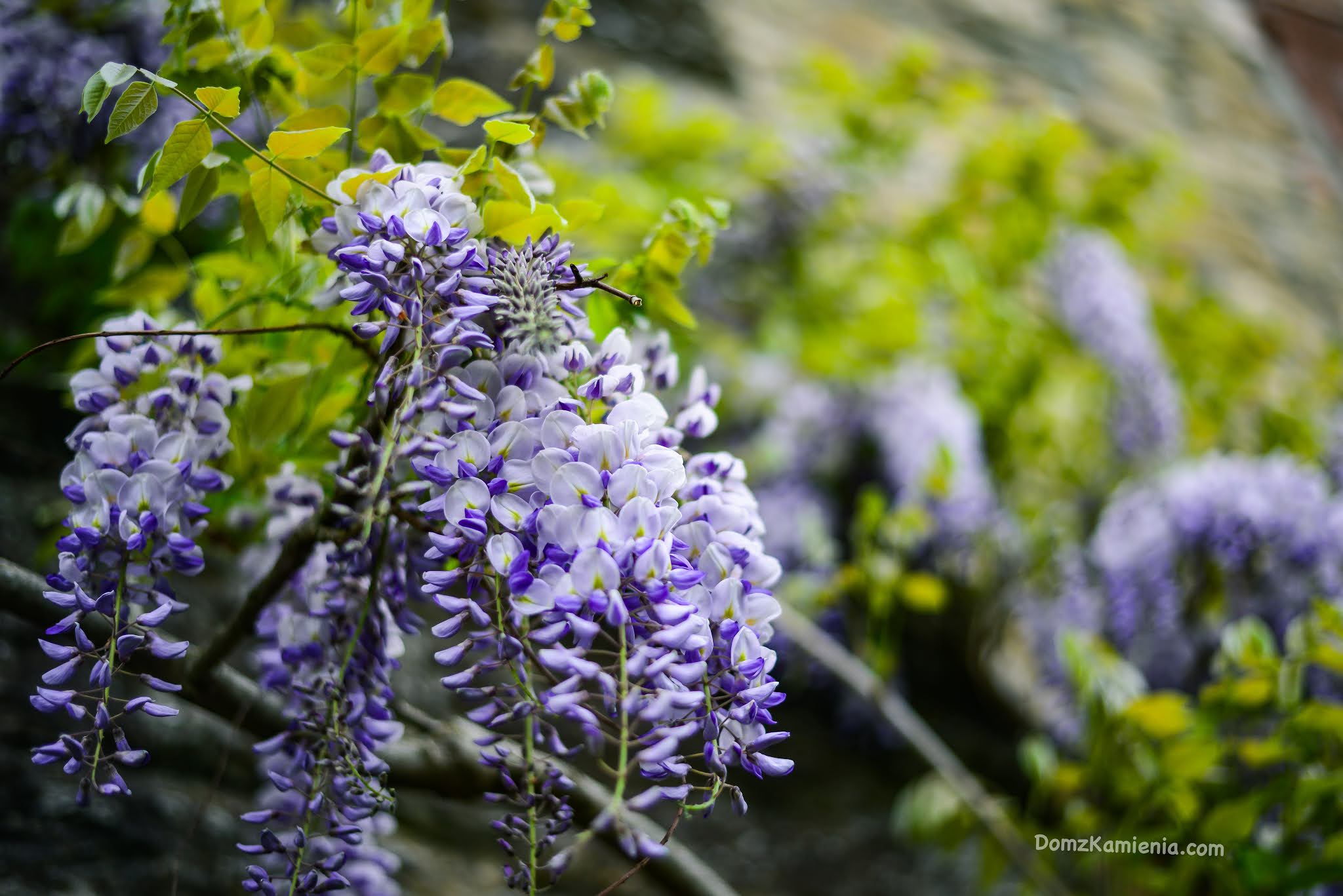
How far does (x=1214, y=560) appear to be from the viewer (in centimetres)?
117

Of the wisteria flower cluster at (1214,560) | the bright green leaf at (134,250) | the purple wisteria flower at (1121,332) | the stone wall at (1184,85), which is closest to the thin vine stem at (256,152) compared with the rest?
the bright green leaf at (134,250)

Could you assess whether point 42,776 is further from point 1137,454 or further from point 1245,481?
point 1137,454

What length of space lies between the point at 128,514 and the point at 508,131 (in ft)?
0.91

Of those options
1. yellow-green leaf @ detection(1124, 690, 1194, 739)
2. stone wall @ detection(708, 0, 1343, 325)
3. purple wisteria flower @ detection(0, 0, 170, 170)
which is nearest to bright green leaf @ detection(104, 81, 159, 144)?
purple wisteria flower @ detection(0, 0, 170, 170)

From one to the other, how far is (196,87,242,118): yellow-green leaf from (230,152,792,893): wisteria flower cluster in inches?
2.9

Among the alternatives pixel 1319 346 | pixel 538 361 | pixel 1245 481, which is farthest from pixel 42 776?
pixel 1319 346

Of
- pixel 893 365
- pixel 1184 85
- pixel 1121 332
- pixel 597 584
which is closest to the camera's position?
pixel 597 584

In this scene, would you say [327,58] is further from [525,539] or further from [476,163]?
[525,539]

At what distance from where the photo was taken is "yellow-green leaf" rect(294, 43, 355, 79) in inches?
20.1

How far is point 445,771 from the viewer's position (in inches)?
23.5

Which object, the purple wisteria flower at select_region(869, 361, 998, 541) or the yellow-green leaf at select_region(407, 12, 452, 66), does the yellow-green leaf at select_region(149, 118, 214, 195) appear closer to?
the yellow-green leaf at select_region(407, 12, 452, 66)

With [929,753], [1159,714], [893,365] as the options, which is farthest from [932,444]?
[1159,714]

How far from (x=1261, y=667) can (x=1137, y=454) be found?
37.6 inches

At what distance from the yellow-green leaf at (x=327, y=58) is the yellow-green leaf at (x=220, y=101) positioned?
8 cm
